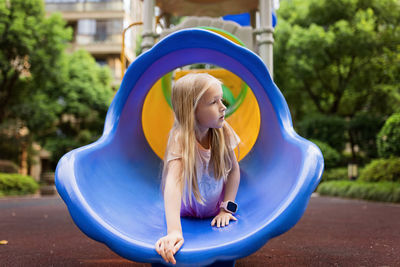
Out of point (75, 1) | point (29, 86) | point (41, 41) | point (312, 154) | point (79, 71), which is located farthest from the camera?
point (75, 1)

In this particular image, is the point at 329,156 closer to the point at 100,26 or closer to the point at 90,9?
the point at 100,26

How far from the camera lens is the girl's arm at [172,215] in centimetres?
144

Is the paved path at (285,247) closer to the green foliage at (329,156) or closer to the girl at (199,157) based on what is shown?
the girl at (199,157)

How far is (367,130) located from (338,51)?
3.01 metres

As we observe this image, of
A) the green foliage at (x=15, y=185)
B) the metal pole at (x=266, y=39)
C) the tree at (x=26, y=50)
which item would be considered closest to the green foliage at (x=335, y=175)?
the metal pole at (x=266, y=39)

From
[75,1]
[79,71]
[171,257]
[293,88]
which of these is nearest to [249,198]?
[171,257]

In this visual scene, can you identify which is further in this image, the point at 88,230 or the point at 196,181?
the point at 196,181

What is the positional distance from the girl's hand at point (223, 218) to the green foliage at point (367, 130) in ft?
40.9

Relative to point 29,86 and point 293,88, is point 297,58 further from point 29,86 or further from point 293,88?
point 29,86

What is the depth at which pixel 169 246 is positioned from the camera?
145 centimetres

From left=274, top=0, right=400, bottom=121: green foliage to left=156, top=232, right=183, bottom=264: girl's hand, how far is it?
39.1 ft

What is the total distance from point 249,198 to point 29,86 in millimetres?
13136

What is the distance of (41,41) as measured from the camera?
40.4 feet

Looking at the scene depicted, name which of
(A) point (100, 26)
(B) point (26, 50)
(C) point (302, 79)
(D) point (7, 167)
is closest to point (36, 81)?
(B) point (26, 50)
